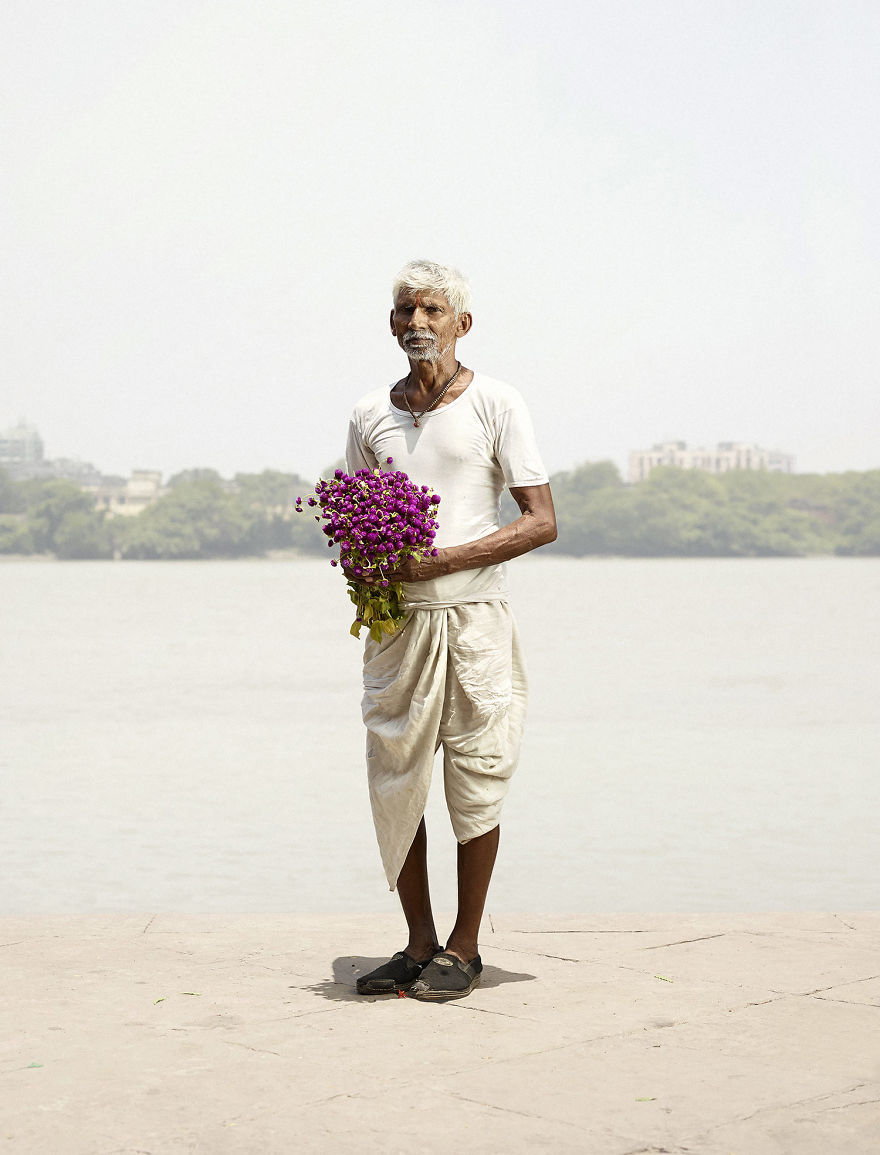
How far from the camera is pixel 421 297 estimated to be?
4.61 metres

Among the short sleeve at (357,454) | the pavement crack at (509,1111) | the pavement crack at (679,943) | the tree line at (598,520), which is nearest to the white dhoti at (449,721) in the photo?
the short sleeve at (357,454)

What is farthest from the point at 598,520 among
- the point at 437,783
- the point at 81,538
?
the point at 437,783

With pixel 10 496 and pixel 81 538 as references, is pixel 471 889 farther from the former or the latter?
pixel 10 496

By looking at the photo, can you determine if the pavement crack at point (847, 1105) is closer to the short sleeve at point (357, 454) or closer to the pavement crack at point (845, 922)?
the pavement crack at point (845, 922)

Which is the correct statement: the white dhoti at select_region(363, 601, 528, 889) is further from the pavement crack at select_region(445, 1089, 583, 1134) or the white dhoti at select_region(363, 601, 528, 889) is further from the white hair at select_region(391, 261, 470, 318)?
the pavement crack at select_region(445, 1089, 583, 1134)

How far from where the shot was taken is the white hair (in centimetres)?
462

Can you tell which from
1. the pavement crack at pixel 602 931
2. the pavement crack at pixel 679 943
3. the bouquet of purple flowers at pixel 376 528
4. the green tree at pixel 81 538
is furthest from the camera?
the green tree at pixel 81 538

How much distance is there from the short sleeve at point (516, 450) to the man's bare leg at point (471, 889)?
103 cm

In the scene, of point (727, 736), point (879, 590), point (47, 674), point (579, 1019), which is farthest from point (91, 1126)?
point (879, 590)

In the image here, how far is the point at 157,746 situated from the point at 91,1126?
9.76 meters

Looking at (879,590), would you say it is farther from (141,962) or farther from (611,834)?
(141,962)

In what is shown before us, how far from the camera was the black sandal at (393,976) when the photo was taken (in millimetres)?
4543

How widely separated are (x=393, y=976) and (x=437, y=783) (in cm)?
667

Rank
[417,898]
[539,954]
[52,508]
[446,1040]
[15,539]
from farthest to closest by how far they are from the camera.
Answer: [52,508], [15,539], [539,954], [417,898], [446,1040]
